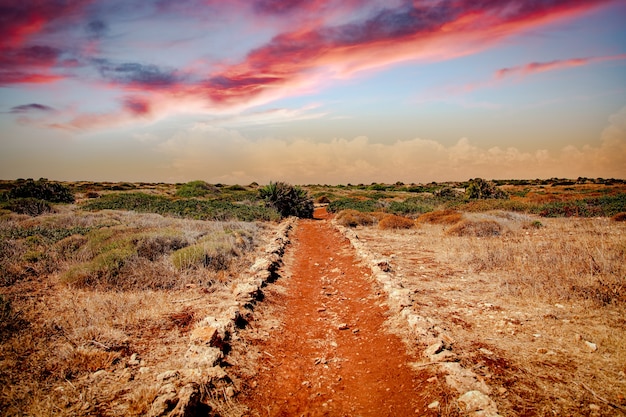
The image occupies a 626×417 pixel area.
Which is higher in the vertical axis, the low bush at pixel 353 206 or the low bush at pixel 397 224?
the low bush at pixel 353 206

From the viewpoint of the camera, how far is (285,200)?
86.6 ft

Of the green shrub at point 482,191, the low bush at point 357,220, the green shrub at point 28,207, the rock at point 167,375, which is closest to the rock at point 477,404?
→ the rock at point 167,375

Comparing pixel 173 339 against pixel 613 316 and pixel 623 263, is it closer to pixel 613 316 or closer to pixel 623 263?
pixel 613 316

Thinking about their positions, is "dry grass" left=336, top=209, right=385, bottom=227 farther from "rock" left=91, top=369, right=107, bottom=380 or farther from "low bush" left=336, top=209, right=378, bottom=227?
"rock" left=91, top=369, right=107, bottom=380

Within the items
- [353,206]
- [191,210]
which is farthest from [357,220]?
[191,210]

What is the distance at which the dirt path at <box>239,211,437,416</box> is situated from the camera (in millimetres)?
3672

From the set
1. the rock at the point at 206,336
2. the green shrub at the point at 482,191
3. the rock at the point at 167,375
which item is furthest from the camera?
the green shrub at the point at 482,191

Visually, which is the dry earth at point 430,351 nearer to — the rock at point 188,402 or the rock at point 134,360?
the rock at point 188,402

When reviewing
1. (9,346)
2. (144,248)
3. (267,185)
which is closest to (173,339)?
(9,346)

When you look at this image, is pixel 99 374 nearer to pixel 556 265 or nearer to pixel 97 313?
pixel 97 313

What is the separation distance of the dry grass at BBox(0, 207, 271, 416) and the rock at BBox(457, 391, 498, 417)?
3145 millimetres

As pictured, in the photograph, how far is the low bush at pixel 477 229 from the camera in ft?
43.9

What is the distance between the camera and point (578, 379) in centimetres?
361

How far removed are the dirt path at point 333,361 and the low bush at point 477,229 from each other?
7.41m
